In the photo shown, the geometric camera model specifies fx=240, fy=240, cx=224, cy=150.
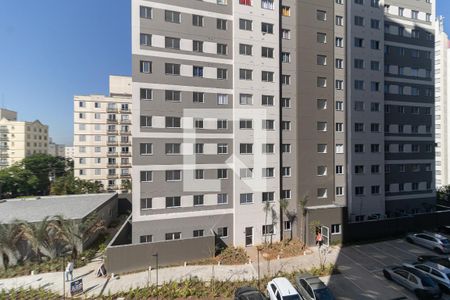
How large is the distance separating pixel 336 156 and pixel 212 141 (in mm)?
15889

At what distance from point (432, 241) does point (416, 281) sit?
12078 mm

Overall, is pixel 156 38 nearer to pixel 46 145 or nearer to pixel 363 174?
pixel 363 174

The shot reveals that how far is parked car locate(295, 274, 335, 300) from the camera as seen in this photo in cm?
1509

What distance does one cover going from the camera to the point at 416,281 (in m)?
17.1

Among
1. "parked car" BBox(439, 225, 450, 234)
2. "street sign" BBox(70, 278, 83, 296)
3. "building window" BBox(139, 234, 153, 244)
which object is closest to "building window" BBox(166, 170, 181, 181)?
"building window" BBox(139, 234, 153, 244)

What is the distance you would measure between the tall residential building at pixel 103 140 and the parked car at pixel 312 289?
158 feet

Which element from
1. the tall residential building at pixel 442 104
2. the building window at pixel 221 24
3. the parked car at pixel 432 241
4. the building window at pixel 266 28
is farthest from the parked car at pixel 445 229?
the building window at pixel 221 24

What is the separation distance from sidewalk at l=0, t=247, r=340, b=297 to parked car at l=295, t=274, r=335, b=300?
3.76 metres

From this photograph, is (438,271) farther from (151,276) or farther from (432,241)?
(151,276)

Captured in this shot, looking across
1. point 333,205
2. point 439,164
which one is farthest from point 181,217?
point 439,164

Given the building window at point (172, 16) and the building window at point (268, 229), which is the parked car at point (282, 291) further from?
the building window at point (172, 16)

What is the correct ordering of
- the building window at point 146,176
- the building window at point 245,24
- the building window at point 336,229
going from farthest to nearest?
the building window at point 336,229, the building window at point 245,24, the building window at point 146,176

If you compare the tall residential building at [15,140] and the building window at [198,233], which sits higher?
the tall residential building at [15,140]

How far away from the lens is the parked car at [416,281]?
16.5 metres
